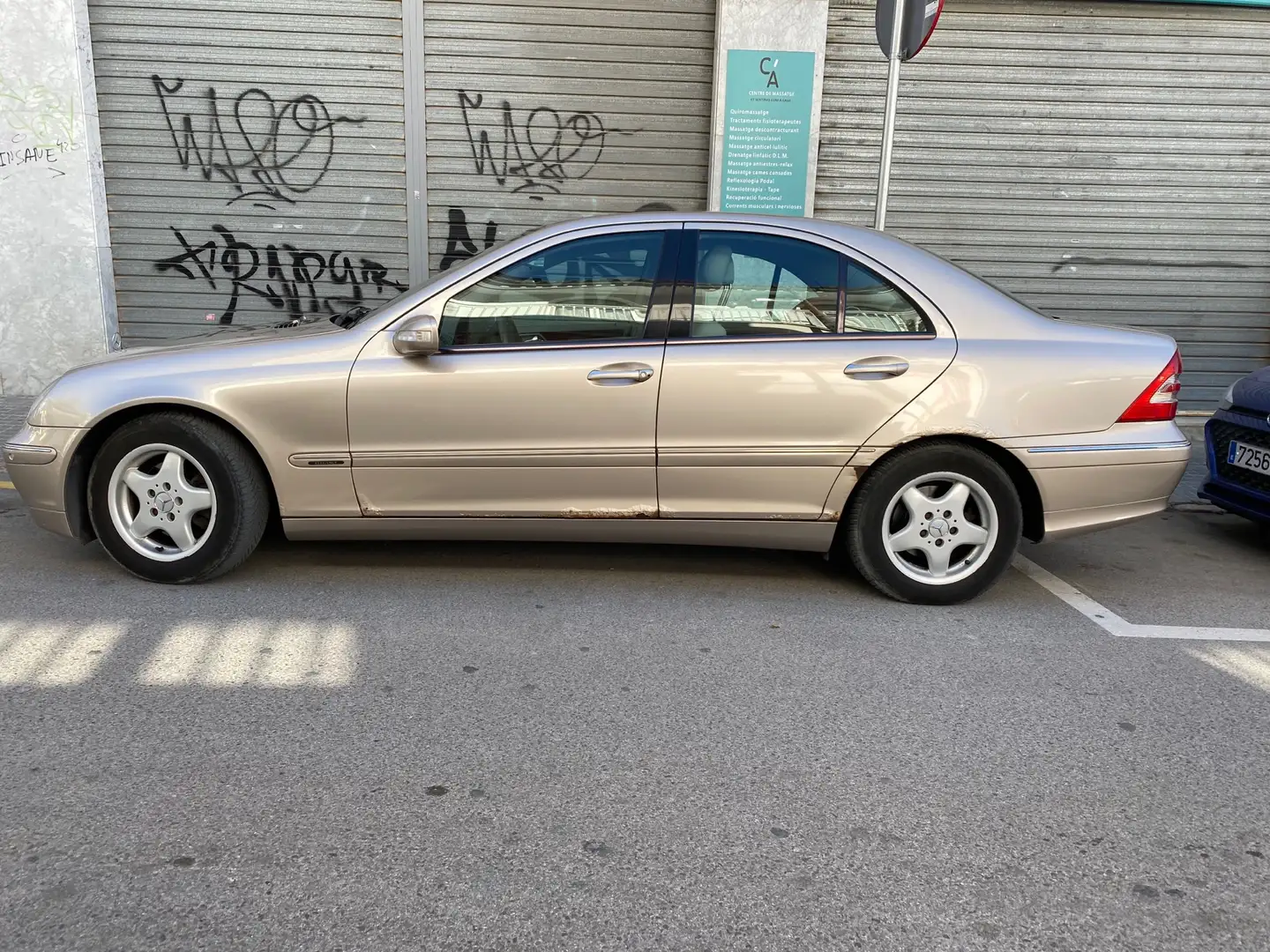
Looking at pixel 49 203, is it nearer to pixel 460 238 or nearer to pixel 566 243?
pixel 460 238

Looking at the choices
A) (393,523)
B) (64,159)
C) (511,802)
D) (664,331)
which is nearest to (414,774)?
(511,802)

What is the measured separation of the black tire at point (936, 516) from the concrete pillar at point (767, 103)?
4.44m

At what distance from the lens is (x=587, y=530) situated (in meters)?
3.95

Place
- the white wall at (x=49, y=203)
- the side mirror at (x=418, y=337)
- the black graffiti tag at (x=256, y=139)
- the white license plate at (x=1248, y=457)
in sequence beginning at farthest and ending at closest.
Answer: the black graffiti tag at (x=256, y=139), the white wall at (x=49, y=203), the white license plate at (x=1248, y=457), the side mirror at (x=418, y=337)

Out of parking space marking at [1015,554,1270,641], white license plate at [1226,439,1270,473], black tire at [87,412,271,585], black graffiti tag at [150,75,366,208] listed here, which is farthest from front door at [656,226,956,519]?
black graffiti tag at [150,75,366,208]

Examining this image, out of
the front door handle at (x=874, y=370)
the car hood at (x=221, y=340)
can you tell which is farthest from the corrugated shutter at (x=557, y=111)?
the front door handle at (x=874, y=370)

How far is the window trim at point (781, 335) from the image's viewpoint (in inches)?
150

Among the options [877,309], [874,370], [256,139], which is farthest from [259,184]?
[874,370]

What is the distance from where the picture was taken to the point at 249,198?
7.96 meters

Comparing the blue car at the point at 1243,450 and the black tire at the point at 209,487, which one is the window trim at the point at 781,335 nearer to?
the black tire at the point at 209,487

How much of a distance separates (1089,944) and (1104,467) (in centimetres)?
232

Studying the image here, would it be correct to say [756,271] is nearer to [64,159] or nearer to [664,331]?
[664,331]

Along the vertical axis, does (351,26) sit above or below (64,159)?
above

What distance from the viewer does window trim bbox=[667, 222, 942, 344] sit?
380 centimetres
